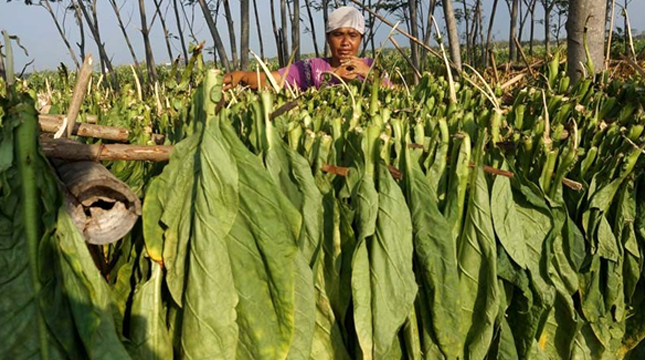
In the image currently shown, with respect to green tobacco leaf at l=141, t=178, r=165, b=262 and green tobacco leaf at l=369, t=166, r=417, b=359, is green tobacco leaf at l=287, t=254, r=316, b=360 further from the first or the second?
green tobacco leaf at l=141, t=178, r=165, b=262

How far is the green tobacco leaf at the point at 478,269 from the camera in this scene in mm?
1693

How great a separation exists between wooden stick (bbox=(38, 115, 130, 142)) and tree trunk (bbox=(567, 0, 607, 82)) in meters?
2.37

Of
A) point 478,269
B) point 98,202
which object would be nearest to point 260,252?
point 98,202

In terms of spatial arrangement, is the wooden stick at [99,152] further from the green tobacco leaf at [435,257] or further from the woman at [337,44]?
the woman at [337,44]

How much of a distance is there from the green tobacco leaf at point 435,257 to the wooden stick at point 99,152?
78 centimetres

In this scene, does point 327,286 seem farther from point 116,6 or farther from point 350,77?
point 116,6

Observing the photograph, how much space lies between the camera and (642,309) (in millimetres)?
2201

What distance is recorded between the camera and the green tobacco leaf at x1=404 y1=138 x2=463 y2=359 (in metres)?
1.63

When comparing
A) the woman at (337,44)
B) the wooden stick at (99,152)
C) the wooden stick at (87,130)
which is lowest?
the wooden stick at (99,152)

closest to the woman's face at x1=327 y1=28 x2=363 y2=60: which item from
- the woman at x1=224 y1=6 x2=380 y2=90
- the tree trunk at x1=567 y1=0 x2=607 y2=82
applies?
the woman at x1=224 y1=6 x2=380 y2=90

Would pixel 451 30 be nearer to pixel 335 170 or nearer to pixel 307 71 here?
pixel 307 71

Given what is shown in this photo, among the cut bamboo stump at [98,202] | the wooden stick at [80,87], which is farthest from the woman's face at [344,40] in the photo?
the cut bamboo stump at [98,202]

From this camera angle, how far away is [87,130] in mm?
1731

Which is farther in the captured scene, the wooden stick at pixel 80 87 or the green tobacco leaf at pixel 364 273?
the green tobacco leaf at pixel 364 273
